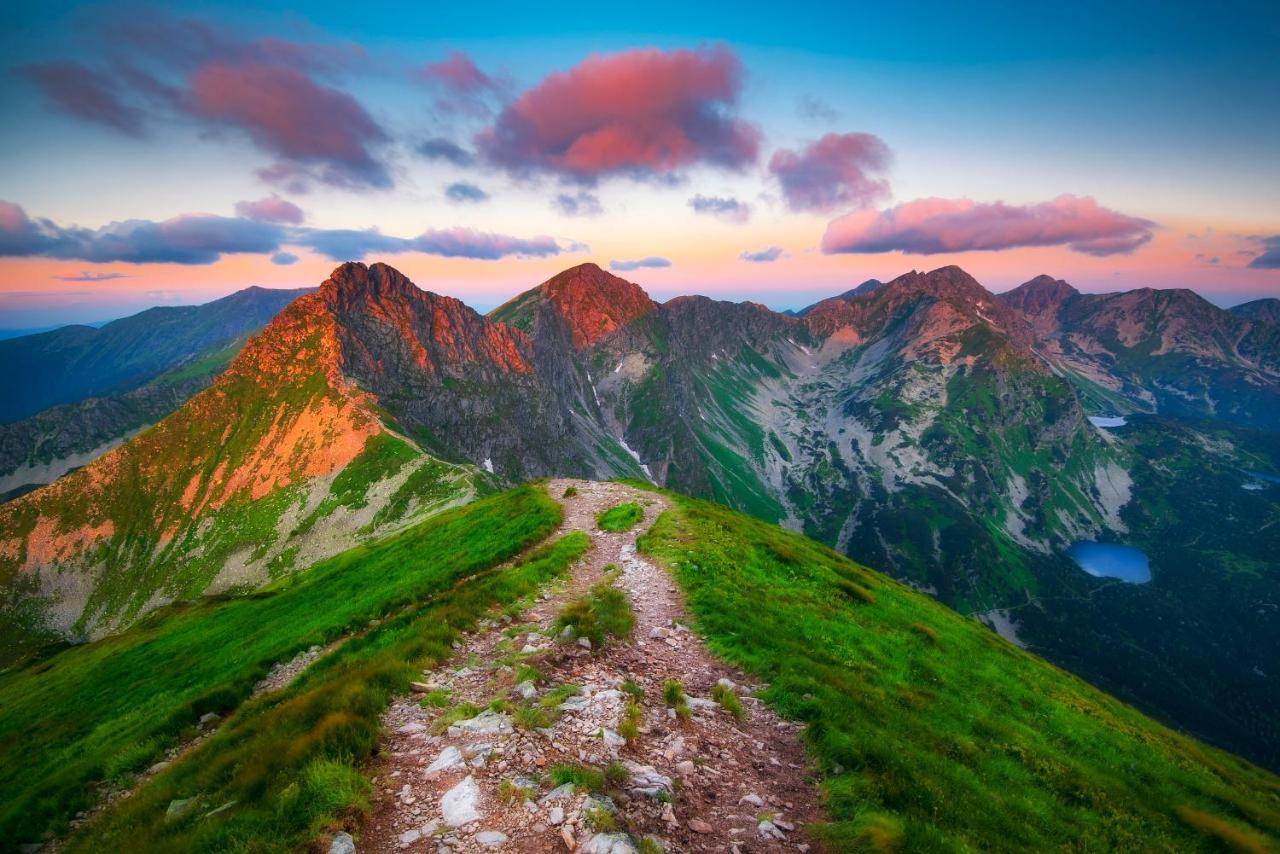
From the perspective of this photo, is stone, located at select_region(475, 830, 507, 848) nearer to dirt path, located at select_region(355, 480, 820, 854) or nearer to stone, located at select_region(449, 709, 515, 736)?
dirt path, located at select_region(355, 480, 820, 854)

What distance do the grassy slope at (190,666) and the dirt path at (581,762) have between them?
1.88 m

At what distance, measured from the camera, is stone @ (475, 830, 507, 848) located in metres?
8.47

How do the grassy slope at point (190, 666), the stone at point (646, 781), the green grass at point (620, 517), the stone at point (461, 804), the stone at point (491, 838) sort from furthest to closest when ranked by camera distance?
1. the green grass at point (620, 517)
2. the grassy slope at point (190, 666)
3. the stone at point (646, 781)
4. the stone at point (461, 804)
5. the stone at point (491, 838)

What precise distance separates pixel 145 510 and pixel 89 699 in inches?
5563

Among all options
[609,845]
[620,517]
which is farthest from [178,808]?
[620,517]

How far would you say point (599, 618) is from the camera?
18062mm

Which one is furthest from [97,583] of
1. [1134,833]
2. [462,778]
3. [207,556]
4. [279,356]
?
[1134,833]

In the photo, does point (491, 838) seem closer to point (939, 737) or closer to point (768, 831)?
point (768, 831)

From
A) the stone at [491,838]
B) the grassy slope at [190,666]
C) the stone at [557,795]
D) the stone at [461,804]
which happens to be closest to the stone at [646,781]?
the stone at [557,795]

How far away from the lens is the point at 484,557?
99.1 feet

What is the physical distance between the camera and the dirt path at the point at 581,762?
345 inches

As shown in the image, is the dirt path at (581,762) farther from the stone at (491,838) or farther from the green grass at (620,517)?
the green grass at (620,517)

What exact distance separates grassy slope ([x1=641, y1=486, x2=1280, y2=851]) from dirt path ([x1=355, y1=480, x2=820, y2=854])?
1.21m

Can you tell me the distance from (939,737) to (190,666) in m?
50.8
